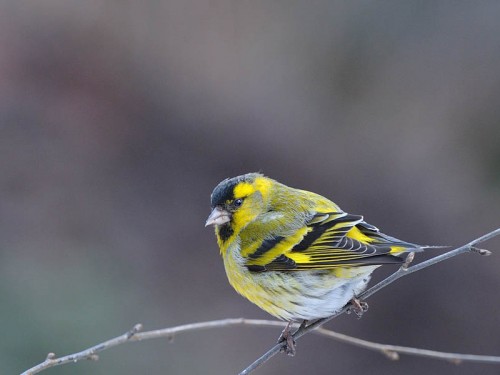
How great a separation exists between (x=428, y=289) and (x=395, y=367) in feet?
4.36

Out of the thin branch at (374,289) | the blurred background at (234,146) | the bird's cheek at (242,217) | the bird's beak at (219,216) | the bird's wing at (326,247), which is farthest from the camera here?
the blurred background at (234,146)

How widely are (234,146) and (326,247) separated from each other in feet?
26.6

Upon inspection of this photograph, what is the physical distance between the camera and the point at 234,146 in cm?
1295

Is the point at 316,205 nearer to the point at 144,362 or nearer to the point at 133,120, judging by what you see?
the point at 144,362

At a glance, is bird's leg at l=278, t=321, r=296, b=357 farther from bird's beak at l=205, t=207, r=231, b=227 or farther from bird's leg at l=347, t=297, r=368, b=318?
bird's beak at l=205, t=207, r=231, b=227

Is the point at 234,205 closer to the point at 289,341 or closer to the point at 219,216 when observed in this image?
the point at 219,216

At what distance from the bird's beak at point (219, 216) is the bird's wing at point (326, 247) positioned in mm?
358

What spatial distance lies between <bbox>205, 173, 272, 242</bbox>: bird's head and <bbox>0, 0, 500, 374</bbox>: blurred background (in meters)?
4.51

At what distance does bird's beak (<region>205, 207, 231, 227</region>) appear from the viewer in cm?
531

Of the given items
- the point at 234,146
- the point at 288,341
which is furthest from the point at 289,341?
the point at 234,146

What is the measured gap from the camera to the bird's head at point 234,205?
17.7 feet

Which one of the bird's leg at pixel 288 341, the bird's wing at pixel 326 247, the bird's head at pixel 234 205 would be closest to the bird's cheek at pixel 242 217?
the bird's head at pixel 234 205

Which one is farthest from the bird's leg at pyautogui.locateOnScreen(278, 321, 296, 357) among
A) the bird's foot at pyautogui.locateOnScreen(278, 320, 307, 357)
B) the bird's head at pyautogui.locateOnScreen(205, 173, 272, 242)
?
the bird's head at pyautogui.locateOnScreen(205, 173, 272, 242)

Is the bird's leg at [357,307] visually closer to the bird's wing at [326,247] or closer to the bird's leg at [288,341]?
the bird's wing at [326,247]
